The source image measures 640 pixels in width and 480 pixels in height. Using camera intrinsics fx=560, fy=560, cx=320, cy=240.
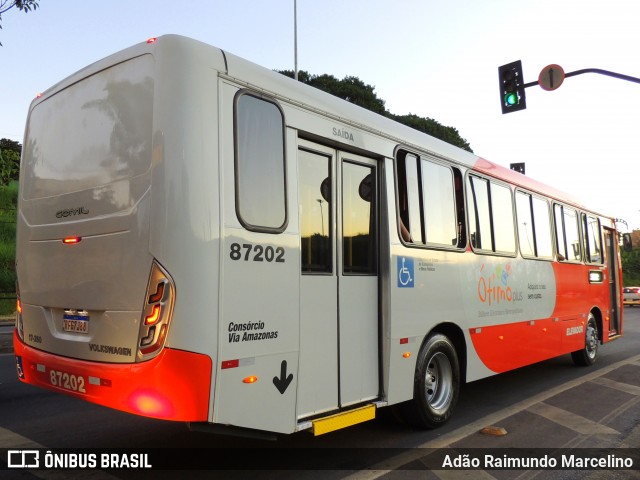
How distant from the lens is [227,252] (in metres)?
3.90

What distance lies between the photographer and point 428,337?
6.17m

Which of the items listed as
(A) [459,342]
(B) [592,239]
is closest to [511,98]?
(B) [592,239]

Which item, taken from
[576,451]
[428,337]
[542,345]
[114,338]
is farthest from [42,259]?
[542,345]

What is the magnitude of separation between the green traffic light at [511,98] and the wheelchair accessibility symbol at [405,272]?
28.7 feet

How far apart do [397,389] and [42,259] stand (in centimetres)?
346

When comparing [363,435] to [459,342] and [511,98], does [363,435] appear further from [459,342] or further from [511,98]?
[511,98]

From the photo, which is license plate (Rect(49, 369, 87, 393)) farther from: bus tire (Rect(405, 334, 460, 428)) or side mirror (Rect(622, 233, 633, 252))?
side mirror (Rect(622, 233, 633, 252))

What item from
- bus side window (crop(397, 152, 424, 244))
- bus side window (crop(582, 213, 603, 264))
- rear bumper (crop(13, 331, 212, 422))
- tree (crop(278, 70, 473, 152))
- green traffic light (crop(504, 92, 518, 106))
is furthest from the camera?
tree (crop(278, 70, 473, 152))

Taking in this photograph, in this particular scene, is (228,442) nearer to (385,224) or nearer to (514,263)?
(385,224)

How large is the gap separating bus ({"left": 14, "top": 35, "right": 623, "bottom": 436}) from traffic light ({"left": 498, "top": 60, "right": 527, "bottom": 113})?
7.54 meters

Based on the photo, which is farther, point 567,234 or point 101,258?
point 567,234

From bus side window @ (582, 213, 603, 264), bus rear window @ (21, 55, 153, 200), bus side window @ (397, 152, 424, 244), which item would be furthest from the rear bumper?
bus side window @ (582, 213, 603, 264)

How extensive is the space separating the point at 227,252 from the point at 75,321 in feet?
4.63

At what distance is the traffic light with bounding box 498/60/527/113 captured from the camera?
13008 millimetres
